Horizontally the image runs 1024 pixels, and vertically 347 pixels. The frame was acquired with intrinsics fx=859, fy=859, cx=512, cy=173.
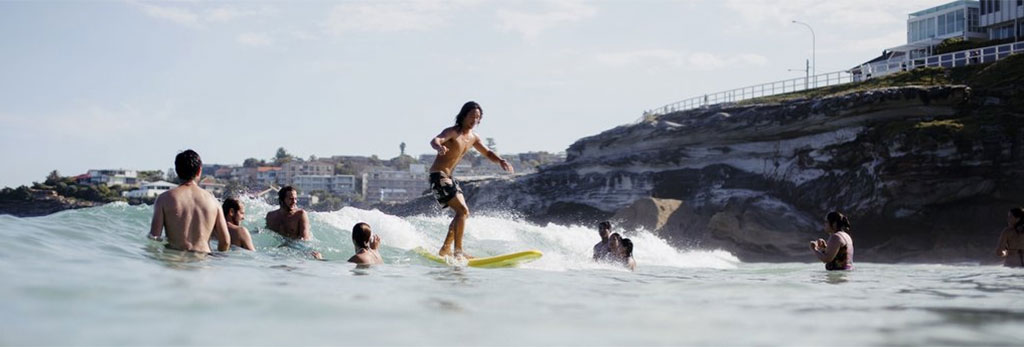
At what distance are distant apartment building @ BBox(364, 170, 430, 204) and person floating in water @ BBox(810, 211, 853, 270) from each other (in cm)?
13633

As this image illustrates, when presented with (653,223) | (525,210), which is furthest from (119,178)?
(653,223)

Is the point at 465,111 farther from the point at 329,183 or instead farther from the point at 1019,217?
the point at 329,183

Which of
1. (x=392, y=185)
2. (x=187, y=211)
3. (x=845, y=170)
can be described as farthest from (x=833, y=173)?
(x=392, y=185)

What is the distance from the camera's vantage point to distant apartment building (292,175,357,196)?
144375 millimetres

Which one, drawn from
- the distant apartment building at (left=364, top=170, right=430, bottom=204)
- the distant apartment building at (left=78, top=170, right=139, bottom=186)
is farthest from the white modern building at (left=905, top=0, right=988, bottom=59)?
the distant apartment building at (left=364, top=170, right=430, bottom=204)

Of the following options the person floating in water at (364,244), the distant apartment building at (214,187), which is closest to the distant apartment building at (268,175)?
the distant apartment building at (214,187)

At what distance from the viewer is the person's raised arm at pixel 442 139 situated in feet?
29.8

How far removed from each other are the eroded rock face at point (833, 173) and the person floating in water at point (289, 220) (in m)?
22.1

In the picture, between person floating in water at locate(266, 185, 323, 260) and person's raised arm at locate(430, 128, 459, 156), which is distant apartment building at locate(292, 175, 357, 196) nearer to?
person floating in water at locate(266, 185, 323, 260)

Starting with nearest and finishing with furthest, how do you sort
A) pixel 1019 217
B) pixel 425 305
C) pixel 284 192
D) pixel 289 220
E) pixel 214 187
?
pixel 425 305 < pixel 284 192 < pixel 289 220 < pixel 1019 217 < pixel 214 187

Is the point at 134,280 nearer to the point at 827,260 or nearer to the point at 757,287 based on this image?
the point at 757,287

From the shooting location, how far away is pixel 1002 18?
47219 millimetres

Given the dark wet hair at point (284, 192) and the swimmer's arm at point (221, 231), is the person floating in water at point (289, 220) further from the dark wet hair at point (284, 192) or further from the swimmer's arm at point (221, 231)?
the swimmer's arm at point (221, 231)

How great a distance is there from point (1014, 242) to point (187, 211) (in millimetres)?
10340
